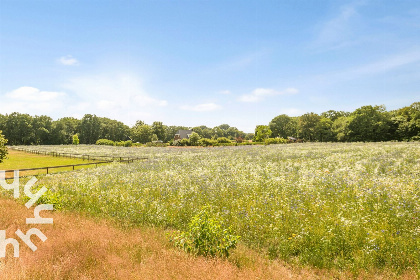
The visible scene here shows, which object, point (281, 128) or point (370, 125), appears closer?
point (370, 125)

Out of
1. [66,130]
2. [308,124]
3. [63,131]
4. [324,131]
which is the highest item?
[308,124]

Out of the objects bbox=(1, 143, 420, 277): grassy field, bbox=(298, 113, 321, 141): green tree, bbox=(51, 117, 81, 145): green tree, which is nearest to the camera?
bbox=(1, 143, 420, 277): grassy field

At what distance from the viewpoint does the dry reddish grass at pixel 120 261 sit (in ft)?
15.1

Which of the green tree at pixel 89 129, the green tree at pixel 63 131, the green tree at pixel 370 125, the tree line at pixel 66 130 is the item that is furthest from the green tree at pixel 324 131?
the green tree at pixel 63 131

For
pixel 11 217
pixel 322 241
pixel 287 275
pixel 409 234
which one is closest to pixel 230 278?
pixel 287 275

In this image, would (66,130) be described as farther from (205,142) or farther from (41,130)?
(205,142)

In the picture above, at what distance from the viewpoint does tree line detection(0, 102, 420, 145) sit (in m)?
71.1

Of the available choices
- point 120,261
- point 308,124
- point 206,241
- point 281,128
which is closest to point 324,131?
point 308,124

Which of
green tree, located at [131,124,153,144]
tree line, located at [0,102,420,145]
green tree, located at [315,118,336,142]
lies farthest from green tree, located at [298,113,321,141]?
green tree, located at [131,124,153,144]

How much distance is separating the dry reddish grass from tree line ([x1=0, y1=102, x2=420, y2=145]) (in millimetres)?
78911

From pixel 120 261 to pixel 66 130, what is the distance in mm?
144618

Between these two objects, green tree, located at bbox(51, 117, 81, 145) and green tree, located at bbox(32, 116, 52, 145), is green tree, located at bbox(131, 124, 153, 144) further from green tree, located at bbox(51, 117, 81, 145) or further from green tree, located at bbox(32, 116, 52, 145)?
green tree, located at bbox(32, 116, 52, 145)

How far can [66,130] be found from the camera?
124 metres

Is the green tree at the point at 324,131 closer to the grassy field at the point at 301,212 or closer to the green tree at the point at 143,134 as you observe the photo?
the grassy field at the point at 301,212
